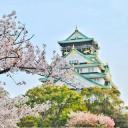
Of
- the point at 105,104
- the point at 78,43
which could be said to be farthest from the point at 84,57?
the point at 105,104

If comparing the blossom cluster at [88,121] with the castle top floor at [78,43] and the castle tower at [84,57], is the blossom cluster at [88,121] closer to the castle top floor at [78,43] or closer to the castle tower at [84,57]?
the castle tower at [84,57]

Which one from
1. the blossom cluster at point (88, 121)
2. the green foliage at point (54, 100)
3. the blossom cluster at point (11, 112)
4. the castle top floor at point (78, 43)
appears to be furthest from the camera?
the castle top floor at point (78, 43)

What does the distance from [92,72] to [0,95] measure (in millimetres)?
29655

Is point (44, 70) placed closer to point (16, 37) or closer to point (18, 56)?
point (18, 56)

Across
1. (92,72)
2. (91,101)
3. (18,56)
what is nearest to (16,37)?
(18,56)

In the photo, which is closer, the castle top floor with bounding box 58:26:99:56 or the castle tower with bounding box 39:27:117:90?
the castle tower with bounding box 39:27:117:90

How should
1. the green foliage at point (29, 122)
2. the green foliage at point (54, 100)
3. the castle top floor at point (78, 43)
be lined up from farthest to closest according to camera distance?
1. the castle top floor at point (78, 43)
2. the green foliage at point (54, 100)
3. the green foliage at point (29, 122)

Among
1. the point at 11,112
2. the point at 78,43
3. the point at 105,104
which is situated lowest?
the point at 105,104

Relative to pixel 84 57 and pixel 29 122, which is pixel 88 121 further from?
pixel 84 57

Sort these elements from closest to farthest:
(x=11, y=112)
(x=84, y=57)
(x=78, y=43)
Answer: (x=11, y=112)
(x=84, y=57)
(x=78, y=43)

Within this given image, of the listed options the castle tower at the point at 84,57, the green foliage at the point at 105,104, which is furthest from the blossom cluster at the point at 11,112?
the castle tower at the point at 84,57

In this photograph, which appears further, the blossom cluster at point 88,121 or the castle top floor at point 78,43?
the castle top floor at point 78,43

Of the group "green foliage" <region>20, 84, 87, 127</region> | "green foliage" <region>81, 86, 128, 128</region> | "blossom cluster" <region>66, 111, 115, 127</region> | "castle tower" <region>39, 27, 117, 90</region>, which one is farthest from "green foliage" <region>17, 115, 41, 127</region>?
"castle tower" <region>39, 27, 117, 90</region>

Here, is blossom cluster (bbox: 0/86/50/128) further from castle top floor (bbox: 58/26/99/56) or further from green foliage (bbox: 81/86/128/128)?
castle top floor (bbox: 58/26/99/56)
